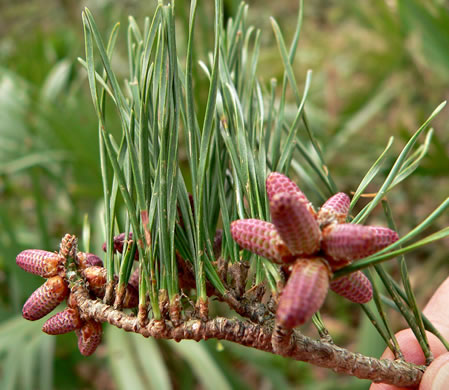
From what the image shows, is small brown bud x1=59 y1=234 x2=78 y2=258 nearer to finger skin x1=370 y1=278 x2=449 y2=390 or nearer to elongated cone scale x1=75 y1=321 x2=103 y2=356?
elongated cone scale x1=75 y1=321 x2=103 y2=356

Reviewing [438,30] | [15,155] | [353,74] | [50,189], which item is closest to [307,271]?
[438,30]

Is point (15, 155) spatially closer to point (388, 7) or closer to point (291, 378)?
point (291, 378)

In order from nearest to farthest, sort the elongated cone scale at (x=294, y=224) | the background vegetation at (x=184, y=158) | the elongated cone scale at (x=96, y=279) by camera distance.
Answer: the elongated cone scale at (x=294, y=224), the elongated cone scale at (x=96, y=279), the background vegetation at (x=184, y=158)

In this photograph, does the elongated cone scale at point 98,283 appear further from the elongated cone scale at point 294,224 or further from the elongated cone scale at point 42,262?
the elongated cone scale at point 294,224

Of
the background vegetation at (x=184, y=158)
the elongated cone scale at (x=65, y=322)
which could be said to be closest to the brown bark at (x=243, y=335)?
the elongated cone scale at (x=65, y=322)

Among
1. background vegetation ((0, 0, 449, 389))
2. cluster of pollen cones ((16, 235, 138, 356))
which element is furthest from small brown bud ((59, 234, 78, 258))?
background vegetation ((0, 0, 449, 389))
